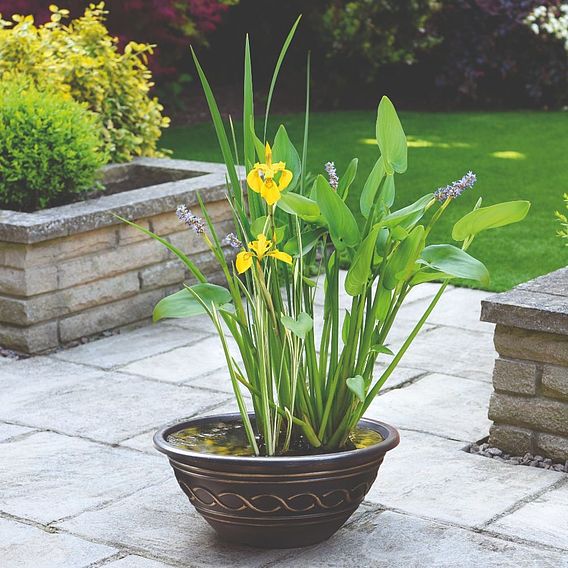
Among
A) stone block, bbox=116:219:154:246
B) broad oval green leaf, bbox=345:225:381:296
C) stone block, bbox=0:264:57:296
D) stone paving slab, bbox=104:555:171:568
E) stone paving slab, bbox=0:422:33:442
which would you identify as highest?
broad oval green leaf, bbox=345:225:381:296

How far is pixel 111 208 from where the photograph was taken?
5051 mm

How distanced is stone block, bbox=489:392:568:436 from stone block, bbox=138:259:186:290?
2.14 metres

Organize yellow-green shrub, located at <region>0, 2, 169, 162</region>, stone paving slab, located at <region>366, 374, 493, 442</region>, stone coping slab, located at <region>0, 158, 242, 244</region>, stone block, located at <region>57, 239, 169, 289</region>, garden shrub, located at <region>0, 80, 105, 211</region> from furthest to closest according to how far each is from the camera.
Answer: yellow-green shrub, located at <region>0, 2, 169, 162</region> → garden shrub, located at <region>0, 80, 105, 211</region> → stone block, located at <region>57, 239, 169, 289</region> → stone coping slab, located at <region>0, 158, 242, 244</region> → stone paving slab, located at <region>366, 374, 493, 442</region>

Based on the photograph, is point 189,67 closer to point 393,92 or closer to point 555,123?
point 393,92

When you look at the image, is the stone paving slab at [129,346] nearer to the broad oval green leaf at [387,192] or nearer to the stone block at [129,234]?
the stone block at [129,234]

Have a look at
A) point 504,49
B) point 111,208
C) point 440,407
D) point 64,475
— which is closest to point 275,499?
point 64,475

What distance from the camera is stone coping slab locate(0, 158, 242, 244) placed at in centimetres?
470

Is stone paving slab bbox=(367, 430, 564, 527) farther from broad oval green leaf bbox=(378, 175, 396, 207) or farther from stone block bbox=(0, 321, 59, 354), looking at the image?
stone block bbox=(0, 321, 59, 354)

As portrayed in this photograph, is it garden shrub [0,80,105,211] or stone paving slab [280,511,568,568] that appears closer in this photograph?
stone paving slab [280,511,568,568]

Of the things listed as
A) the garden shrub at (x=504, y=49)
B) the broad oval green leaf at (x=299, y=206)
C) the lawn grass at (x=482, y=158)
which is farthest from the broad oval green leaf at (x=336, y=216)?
the garden shrub at (x=504, y=49)

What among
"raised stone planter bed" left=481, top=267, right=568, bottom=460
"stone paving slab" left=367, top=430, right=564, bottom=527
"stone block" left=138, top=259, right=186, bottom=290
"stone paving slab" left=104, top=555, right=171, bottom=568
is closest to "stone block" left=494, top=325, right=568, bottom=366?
"raised stone planter bed" left=481, top=267, right=568, bottom=460

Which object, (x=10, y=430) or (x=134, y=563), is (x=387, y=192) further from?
(x=10, y=430)

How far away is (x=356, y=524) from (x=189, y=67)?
9.60 meters

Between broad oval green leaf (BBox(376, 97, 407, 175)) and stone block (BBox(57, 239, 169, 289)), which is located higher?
broad oval green leaf (BBox(376, 97, 407, 175))
